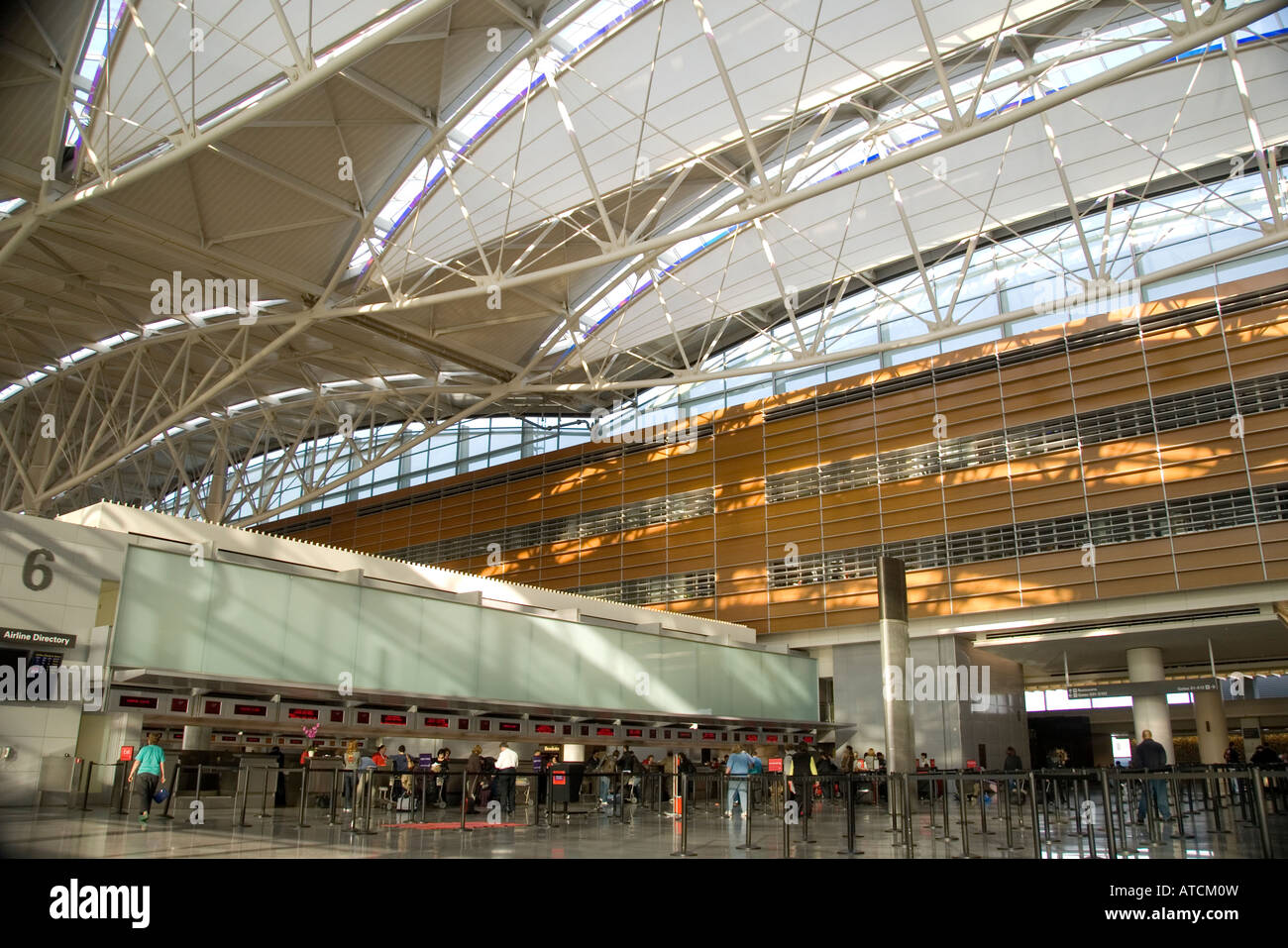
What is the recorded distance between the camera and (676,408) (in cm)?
3925

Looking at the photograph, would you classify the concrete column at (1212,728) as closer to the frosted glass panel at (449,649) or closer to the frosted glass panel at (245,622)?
the frosted glass panel at (449,649)

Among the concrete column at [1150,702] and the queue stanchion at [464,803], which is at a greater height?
the concrete column at [1150,702]

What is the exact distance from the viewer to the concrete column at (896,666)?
68.3 ft

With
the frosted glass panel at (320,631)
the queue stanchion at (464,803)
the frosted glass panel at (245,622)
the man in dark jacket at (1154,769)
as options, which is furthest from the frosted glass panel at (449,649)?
the man in dark jacket at (1154,769)

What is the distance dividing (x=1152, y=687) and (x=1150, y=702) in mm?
590

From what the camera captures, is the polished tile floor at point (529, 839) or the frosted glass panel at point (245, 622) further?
the frosted glass panel at point (245, 622)

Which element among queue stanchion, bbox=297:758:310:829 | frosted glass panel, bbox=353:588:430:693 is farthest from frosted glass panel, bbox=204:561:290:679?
queue stanchion, bbox=297:758:310:829

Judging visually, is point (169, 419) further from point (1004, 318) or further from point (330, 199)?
point (1004, 318)

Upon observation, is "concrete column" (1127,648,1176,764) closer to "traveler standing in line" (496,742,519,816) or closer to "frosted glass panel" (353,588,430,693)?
"traveler standing in line" (496,742,519,816)

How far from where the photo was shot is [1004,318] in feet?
76.2

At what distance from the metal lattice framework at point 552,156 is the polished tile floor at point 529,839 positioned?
10853 mm

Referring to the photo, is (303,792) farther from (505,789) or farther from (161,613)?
(161,613)

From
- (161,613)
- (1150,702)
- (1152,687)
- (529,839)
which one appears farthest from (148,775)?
(1150,702)

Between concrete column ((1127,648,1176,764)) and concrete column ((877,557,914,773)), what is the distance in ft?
36.4
